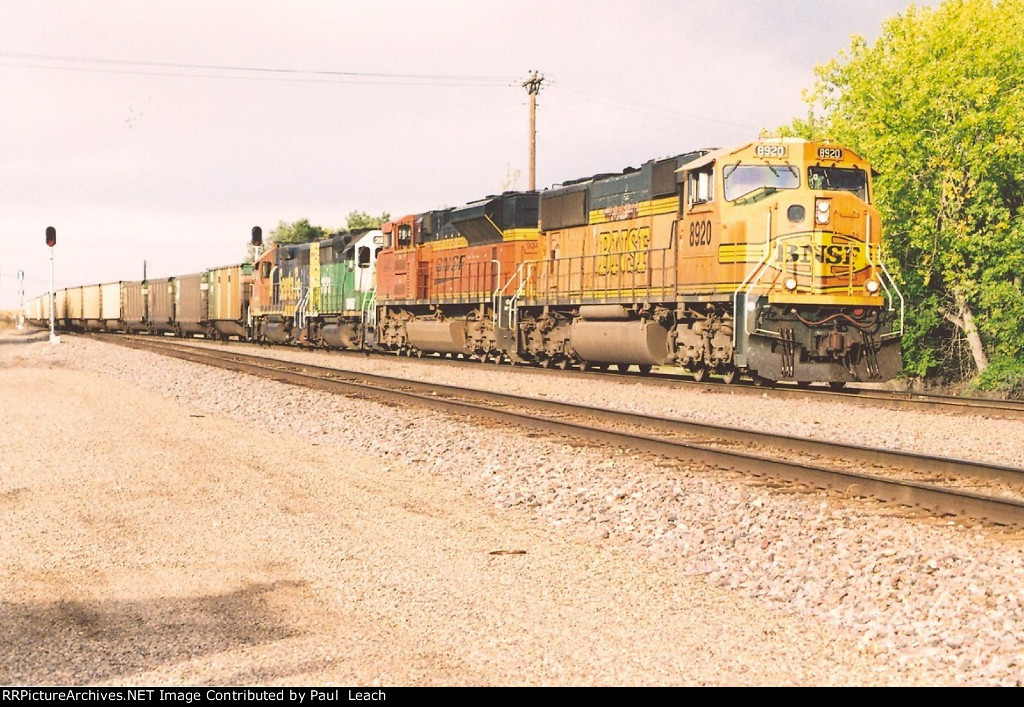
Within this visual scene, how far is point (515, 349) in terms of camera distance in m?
24.8

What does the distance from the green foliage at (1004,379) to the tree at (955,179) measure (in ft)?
0.93

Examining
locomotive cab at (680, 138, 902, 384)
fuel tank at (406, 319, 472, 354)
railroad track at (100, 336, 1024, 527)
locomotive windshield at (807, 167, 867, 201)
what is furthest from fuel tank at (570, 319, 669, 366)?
fuel tank at (406, 319, 472, 354)

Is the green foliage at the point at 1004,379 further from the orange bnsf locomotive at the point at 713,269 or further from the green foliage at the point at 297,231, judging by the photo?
the green foliage at the point at 297,231

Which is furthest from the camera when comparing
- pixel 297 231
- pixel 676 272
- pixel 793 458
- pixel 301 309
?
pixel 297 231

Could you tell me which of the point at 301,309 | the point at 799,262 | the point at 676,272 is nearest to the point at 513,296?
the point at 676,272

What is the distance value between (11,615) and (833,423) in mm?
10444

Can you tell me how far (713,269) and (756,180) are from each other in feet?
5.35

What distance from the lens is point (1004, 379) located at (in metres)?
27.6

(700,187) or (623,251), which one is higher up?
(700,187)

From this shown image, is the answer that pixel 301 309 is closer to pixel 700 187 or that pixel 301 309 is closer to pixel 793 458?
pixel 700 187

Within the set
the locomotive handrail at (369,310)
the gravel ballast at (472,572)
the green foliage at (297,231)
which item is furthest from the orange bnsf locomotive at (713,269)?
the green foliage at (297,231)

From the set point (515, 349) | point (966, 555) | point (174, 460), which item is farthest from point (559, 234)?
point (966, 555)

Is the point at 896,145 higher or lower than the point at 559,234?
higher

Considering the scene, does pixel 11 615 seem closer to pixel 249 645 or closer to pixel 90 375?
pixel 249 645
